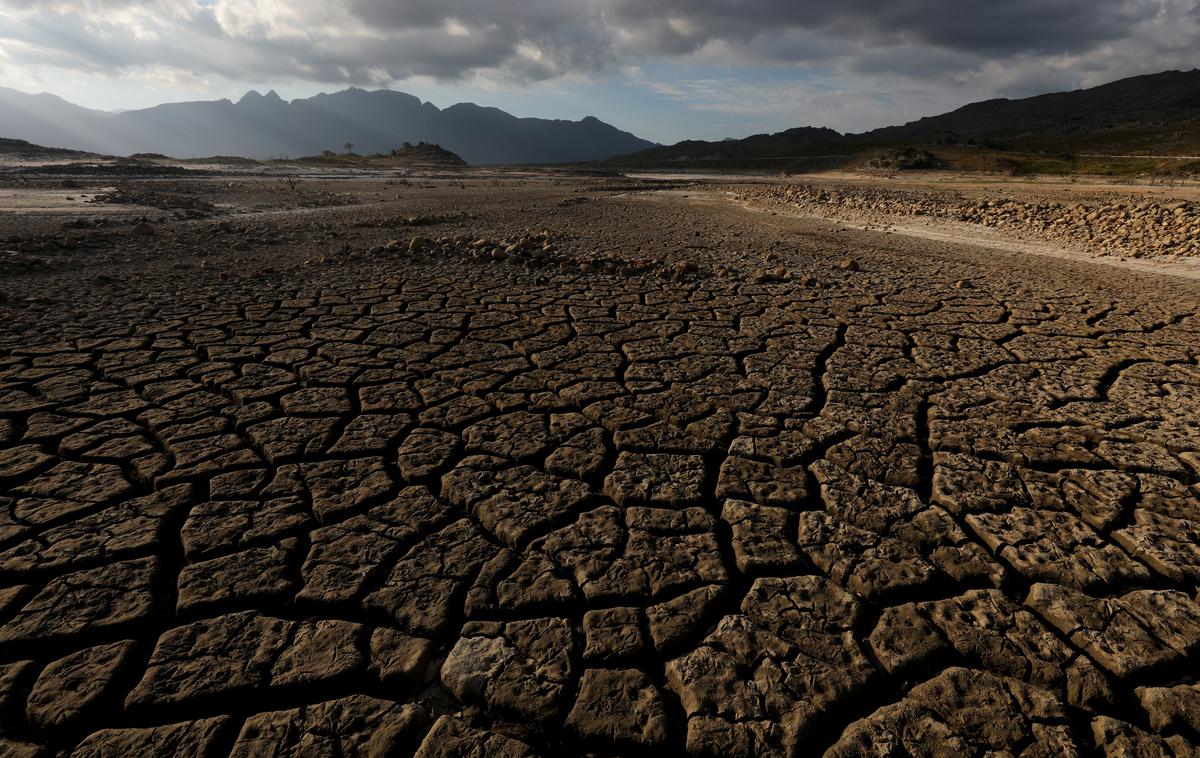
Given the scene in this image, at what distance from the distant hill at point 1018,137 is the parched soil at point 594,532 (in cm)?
2618

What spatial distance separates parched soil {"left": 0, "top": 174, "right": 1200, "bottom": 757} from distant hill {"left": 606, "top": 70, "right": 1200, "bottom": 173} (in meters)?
26.2

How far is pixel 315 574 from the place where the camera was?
1.78m

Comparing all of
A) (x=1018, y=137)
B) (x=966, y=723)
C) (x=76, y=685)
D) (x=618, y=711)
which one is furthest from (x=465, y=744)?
(x=1018, y=137)

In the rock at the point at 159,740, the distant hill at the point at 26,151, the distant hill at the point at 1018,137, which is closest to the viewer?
the rock at the point at 159,740

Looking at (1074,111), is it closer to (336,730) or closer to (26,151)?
(336,730)

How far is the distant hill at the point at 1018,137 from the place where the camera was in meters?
29.9

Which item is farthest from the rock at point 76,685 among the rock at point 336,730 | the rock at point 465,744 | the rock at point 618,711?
the rock at point 618,711

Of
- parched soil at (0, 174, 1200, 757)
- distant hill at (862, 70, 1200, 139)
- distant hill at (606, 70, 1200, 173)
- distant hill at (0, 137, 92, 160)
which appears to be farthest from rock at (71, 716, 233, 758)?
distant hill at (862, 70, 1200, 139)

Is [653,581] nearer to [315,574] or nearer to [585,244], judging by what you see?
[315,574]

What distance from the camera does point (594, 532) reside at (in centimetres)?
199

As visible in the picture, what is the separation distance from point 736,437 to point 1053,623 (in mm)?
1278

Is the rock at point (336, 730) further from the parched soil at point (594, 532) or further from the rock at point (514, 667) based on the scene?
the rock at point (514, 667)

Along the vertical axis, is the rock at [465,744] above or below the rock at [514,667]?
below

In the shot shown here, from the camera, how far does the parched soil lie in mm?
1385
